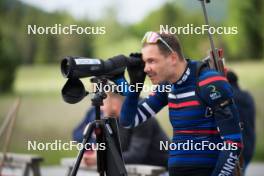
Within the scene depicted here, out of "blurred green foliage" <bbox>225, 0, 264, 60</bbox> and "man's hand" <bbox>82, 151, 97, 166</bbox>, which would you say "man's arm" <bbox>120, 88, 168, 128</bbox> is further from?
"blurred green foliage" <bbox>225, 0, 264, 60</bbox>

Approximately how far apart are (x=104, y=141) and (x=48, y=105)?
714cm

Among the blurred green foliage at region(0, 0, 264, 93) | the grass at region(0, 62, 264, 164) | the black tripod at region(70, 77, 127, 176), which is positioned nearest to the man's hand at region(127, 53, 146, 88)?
the black tripod at region(70, 77, 127, 176)

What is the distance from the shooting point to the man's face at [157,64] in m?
3.37

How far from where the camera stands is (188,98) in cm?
335

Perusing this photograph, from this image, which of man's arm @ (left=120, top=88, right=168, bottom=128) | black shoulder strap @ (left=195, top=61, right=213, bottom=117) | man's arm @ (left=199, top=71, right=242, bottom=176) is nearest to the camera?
man's arm @ (left=199, top=71, right=242, bottom=176)

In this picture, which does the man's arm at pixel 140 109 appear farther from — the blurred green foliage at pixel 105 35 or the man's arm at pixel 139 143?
the blurred green foliage at pixel 105 35

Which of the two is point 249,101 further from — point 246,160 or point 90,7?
point 90,7

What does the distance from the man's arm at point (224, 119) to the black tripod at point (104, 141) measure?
48 centimetres

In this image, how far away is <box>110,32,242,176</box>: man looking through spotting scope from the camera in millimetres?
3234

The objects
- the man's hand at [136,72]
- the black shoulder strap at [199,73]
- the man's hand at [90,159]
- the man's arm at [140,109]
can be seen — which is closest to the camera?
the black shoulder strap at [199,73]

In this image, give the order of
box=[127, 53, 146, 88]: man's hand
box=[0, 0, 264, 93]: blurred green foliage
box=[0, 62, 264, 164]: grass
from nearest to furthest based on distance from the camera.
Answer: box=[127, 53, 146, 88]: man's hand, box=[0, 0, 264, 93]: blurred green foliage, box=[0, 62, 264, 164]: grass

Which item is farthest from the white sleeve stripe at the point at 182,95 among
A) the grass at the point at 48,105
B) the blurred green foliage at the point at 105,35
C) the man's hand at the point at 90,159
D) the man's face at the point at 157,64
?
the grass at the point at 48,105

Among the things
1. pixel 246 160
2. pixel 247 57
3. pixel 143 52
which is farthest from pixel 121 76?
pixel 247 57

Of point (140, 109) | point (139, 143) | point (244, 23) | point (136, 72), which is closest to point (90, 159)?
point (139, 143)
